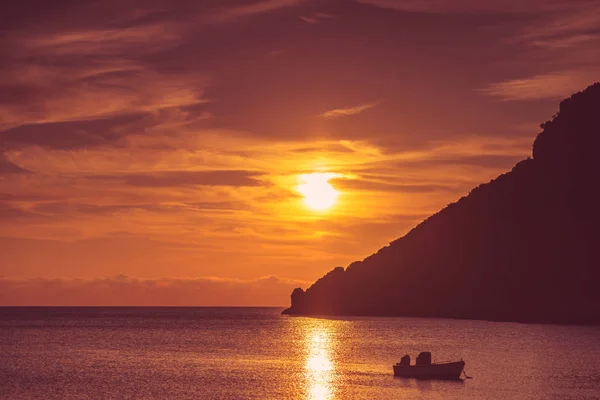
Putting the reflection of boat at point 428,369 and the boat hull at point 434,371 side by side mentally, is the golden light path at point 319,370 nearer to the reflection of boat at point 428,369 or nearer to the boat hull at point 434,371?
the reflection of boat at point 428,369

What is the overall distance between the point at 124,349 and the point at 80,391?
57923 millimetres

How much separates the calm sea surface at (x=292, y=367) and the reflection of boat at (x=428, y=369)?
1.78 m

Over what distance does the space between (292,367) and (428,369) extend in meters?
22.6

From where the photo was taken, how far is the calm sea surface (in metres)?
77.2

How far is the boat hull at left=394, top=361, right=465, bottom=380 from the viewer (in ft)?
280

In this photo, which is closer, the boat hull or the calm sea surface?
the calm sea surface

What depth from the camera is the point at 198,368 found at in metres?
100

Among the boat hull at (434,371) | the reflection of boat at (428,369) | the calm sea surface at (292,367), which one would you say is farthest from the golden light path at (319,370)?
the boat hull at (434,371)

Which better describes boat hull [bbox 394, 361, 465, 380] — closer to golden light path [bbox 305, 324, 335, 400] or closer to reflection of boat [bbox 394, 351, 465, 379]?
reflection of boat [bbox 394, 351, 465, 379]

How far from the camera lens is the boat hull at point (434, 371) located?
280 ft

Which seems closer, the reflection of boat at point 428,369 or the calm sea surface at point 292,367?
the calm sea surface at point 292,367

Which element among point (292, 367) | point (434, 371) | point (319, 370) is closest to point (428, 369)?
point (434, 371)

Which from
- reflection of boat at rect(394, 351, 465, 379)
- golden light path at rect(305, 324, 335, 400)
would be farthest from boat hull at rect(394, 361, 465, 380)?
golden light path at rect(305, 324, 335, 400)

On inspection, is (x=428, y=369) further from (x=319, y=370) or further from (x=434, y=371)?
(x=319, y=370)
